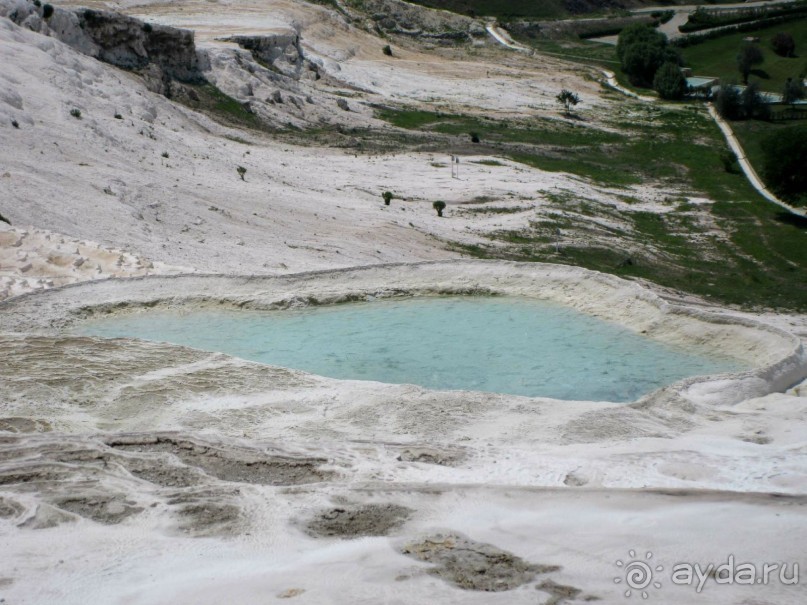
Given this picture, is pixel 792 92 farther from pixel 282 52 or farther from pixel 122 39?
pixel 122 39

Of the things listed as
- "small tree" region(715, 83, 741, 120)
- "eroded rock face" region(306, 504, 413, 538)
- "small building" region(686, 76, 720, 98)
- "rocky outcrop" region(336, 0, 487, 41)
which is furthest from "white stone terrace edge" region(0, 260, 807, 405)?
"rocky outcrop" region(336, 0, 487, 41)

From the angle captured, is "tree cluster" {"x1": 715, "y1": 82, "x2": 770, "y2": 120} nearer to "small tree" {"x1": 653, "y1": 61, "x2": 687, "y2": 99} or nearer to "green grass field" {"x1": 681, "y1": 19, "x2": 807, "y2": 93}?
"small tree" {"x1": 653, "y1": 61, "x2": 687, "y2": 99}

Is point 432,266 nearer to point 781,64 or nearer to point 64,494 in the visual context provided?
point 64,494

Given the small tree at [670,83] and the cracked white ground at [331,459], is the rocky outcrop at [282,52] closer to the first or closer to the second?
the small tree at [670,83]

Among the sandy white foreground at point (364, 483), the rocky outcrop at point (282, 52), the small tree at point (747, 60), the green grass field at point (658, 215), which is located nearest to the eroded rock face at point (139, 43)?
the rocky outcrop at point (282, 52)

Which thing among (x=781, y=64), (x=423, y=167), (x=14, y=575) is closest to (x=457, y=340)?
(x=14, y=575)
